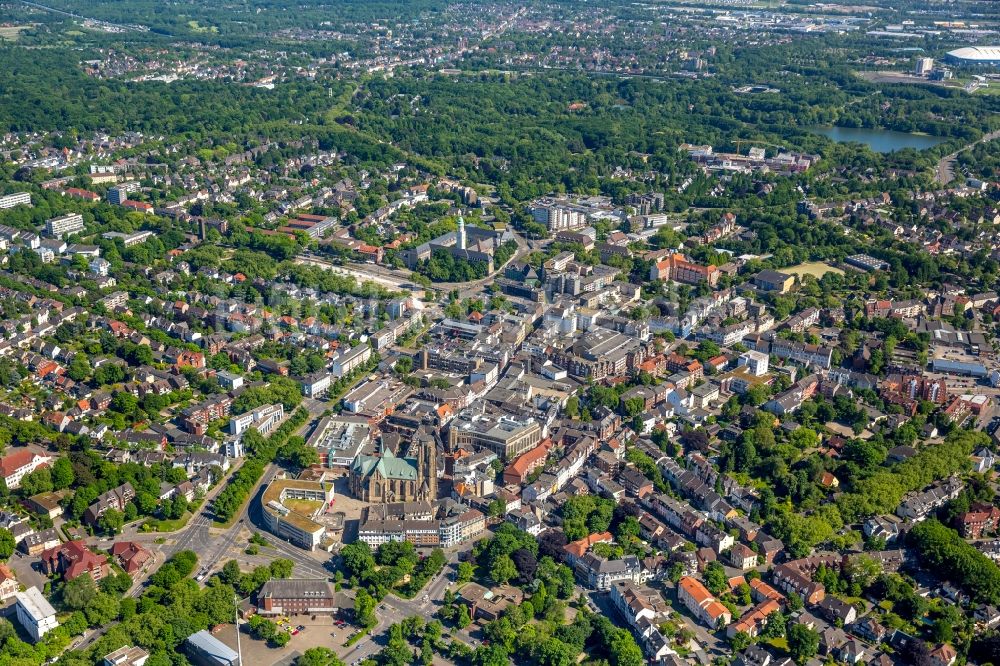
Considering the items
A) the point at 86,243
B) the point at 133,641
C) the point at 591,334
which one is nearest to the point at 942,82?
the point at 591,334

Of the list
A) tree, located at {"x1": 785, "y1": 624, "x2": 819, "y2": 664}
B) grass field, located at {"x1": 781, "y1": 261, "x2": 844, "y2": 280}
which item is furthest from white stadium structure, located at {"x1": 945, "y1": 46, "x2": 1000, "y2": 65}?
tree, located at {"x1": 785, "y1": 624, "x2": 819, "y2": 664}

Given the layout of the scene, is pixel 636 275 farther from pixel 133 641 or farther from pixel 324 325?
pixel 133 641

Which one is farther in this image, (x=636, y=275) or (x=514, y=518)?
(x=636, y=275)

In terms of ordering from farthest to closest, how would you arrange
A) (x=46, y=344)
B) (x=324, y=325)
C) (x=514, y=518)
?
(x=324, y=325) < (x=46, y=344) < (x=514, y=518)

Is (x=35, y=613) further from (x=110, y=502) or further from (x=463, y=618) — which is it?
(x=463, y=618)

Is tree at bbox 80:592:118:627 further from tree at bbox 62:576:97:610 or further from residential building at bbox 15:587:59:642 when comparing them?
residential building at bbox 15:587:59:642

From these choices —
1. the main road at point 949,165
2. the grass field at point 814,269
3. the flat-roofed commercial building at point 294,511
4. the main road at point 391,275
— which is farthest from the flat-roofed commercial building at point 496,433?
the main road at point 949,165

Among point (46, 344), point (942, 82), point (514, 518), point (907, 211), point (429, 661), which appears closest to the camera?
point (429, 661)
